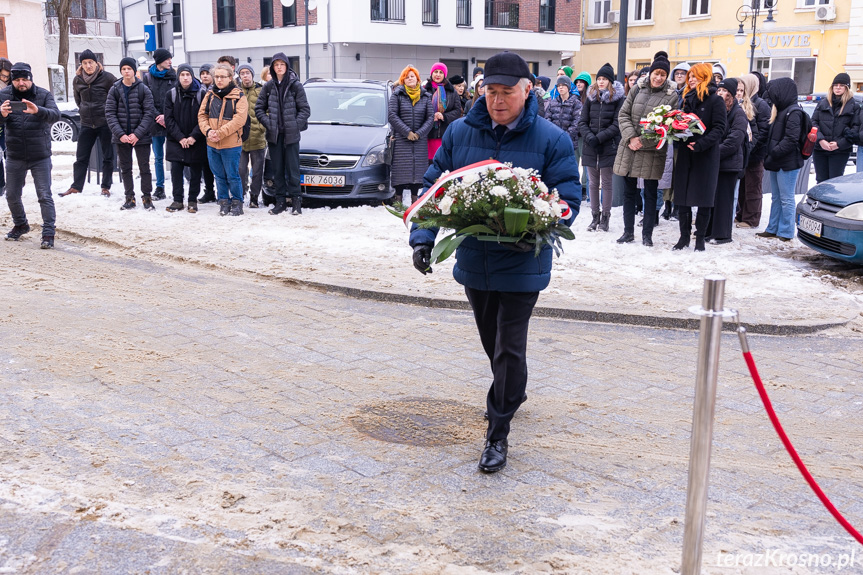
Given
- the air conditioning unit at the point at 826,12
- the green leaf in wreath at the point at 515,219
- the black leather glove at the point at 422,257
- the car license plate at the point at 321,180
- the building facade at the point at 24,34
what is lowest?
the car license plate at the point at 321,180

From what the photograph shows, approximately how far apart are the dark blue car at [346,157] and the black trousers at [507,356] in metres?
8.90

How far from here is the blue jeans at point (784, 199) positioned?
11.3 meters

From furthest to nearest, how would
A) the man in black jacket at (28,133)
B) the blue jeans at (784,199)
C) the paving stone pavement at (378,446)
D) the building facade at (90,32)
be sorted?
the building facade at (90,32) < the blue jeans at (784,199) < the man in black jacket at (28,133) < the paving stone pavement at (378,446)

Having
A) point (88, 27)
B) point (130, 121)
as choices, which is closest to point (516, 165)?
point (130, 121)

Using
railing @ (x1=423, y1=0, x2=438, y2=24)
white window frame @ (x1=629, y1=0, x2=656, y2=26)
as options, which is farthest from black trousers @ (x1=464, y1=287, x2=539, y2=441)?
white window frame @ (x1=629, y1=0, x2=656, y2=26)

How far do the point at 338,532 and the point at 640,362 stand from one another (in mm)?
3472

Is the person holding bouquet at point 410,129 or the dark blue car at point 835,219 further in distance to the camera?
the person holding bouquet at point 410,129

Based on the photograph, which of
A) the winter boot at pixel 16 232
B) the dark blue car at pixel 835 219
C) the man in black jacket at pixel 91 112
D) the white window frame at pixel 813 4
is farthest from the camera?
the white window frame at pixel 813 4

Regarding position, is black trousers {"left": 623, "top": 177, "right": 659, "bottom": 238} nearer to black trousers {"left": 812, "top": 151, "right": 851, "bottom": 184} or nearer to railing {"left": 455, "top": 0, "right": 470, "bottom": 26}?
black trousers {"left": 812, "top": 151, "right": 851, "bottom": 184}

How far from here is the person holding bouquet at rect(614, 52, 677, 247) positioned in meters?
10.5

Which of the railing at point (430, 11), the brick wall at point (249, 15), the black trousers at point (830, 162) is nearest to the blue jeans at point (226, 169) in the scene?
the black trousers at point (830, 162)

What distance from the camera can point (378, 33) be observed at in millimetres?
38781

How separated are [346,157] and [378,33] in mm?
26949

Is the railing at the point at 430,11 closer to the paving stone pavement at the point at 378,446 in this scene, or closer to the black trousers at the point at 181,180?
the black trousers at the point at 181,180
